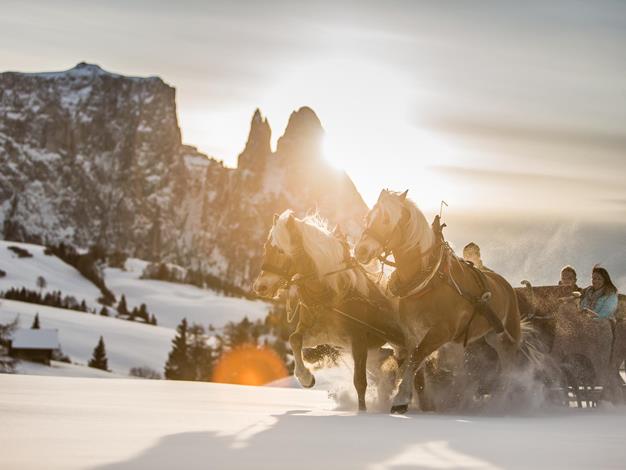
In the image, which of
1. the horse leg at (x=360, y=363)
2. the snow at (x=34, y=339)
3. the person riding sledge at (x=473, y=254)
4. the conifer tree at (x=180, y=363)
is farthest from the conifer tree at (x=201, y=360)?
the horse leg at (x=360, y=363)

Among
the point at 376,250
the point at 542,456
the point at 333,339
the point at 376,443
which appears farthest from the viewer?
the point at 333,339

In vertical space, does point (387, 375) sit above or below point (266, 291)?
below

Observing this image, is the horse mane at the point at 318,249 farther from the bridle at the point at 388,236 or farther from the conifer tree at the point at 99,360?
the conifer tree at the point at 99,360

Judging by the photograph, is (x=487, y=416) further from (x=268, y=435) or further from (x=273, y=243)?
(x=268, y=435)

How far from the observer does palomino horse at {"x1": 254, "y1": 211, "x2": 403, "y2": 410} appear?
10.1 metres

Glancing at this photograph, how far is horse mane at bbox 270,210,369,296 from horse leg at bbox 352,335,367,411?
63cm

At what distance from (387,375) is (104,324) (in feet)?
486

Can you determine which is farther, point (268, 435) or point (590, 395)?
point (590, 395)

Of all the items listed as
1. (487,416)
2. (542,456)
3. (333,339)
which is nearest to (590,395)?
(487,416)

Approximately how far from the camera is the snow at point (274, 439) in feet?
16.8

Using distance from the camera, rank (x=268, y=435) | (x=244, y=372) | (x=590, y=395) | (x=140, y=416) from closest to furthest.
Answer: (x=268, y=435)
(x=140, y=416)
(x=590, y=395)
(x=244, y=372)

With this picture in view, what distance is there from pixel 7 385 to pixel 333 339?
16.1 feet

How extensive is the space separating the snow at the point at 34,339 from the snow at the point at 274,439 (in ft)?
349

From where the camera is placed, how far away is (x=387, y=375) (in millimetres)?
10406
